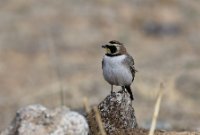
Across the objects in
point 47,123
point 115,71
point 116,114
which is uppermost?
point 115,71

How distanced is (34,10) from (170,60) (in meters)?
10.1

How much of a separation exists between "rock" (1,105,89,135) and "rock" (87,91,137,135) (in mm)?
1280

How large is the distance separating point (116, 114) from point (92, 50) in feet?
69.6

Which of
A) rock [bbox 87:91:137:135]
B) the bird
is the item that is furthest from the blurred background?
rock [bbox 87:91:137:135]

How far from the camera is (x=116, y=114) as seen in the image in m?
9.10

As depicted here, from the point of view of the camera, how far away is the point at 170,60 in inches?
1041

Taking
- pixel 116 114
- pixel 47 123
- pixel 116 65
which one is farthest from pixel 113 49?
pixel 47 123

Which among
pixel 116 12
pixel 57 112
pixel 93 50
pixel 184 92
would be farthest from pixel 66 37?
pixel 57 112

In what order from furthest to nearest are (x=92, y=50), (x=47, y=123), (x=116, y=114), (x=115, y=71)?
(x=92, y=50), (x=115, y=71), (x=116, y=114), (x=47, y=123)

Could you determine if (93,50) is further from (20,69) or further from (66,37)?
(20,69)

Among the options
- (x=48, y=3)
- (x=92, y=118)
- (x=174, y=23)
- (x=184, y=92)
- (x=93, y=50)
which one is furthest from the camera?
(x=48, y=3)

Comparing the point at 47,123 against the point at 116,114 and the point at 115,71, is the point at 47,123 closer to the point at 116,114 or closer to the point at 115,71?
the point at 116,114

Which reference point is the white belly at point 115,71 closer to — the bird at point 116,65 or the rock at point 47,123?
the bird at point 116,65

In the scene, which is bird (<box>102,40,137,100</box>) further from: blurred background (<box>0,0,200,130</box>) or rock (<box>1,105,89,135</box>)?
blurred background (<box>0,0,200,130</box>)
